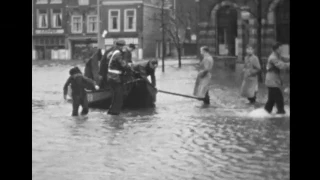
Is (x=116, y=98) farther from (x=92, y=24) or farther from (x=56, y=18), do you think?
(x=56, y=18)

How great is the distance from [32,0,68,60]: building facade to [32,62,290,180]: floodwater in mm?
44375

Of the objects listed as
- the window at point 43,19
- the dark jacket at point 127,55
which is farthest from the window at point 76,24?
the dark jacket at point 127,55

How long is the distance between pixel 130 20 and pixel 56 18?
817cm

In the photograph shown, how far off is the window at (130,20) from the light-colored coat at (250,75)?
41301 millimetres

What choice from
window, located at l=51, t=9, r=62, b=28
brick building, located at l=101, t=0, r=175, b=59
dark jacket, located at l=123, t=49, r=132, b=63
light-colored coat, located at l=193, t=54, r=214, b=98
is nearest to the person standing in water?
light-colored coat, located at l=193, t=54, r=214, b=98

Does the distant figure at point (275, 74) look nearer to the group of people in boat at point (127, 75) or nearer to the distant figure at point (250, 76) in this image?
the group of people in boat at point (127, 75)

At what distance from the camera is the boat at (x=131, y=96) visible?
14.7 metres

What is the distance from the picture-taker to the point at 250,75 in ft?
51.2

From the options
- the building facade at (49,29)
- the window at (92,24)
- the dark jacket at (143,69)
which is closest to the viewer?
the dark jacket at (143,69)

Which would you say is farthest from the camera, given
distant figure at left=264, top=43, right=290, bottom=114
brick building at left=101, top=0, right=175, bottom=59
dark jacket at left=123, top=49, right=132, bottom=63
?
brick building at left=101, top=0, right=175, bottom=59

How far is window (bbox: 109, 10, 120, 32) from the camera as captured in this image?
56594mm

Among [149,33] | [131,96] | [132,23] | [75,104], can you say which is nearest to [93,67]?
[131,96]

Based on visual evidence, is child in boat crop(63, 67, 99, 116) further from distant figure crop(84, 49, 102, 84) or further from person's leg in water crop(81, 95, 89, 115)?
distant figure crop(84, 49, 102, 84)
